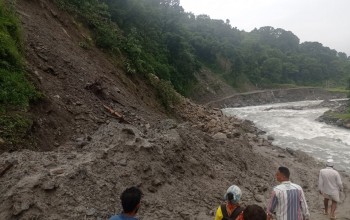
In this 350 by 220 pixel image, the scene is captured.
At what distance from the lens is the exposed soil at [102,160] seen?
783 cm

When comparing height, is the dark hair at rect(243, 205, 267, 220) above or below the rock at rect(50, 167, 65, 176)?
above

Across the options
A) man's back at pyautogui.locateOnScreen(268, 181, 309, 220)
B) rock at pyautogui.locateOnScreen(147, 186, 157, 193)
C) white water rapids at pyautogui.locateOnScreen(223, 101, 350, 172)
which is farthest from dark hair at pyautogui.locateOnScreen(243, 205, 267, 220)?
white water rapids at pyautogui.locateOnScreen(223, 101, 350, 172)

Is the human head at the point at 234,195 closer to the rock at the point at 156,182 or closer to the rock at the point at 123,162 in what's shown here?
the rock at the point at 156,182

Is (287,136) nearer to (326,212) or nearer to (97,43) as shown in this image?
(97,43)

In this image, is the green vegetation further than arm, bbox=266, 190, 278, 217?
Yes

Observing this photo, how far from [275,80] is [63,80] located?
93877 mm

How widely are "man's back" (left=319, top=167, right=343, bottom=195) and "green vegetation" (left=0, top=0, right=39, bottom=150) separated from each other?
27.7ft

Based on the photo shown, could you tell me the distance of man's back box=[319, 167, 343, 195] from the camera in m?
9.97

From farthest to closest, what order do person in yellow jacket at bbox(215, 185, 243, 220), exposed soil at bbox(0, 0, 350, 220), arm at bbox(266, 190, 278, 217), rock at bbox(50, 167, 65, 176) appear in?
rock at bbox(50, 167, 65, 176) < exposed soil at bbox(0, 0, 350, 220) < arm at bbox(266, 190, 278, 217) < person in yellow jacket at bbox(215, 185, 243, 220)

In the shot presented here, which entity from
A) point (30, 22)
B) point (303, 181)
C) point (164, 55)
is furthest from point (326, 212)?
point (164, 55)

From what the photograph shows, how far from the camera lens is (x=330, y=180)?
1005 cm

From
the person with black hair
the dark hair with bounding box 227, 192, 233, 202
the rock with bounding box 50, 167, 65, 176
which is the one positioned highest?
the person with black hair

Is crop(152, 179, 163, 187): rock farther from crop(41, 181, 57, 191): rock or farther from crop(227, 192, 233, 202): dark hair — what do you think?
crop(227, 192, 233, 202): dark hair

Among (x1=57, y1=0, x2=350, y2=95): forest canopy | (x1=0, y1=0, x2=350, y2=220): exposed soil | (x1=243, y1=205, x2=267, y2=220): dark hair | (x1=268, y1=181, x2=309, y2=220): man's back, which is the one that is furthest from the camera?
(x1=57, y1=0, x2=350, y2=95): forest canopy
